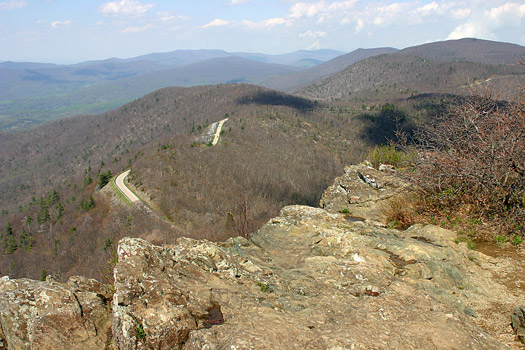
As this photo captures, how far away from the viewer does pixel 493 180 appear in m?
11.6

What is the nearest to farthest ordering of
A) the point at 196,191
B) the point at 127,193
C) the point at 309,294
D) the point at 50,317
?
the point at 50,317, the point at 309,294, the point at 127,193, the point at 196,191

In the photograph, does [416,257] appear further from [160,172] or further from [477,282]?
[160,172]

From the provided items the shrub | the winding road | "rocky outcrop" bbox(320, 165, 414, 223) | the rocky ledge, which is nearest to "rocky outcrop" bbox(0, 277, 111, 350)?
the rocky ledge

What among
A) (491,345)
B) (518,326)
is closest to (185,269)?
(491,345)

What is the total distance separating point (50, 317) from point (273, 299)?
16.9 ft

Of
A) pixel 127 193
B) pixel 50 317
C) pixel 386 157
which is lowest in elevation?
pixel 127 193

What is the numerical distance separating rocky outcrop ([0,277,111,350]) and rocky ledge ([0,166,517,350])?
0.02 metres

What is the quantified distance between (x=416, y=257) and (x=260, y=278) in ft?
18.5

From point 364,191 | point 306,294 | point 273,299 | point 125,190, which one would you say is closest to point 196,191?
point 125,190

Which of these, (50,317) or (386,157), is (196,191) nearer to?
(386,157)

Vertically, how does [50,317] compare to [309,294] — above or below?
above

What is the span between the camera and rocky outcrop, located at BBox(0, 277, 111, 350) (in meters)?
6.17

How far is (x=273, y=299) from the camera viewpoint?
316 inches

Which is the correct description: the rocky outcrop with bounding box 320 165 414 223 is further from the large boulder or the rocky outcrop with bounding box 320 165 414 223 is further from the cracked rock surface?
the large boulder
